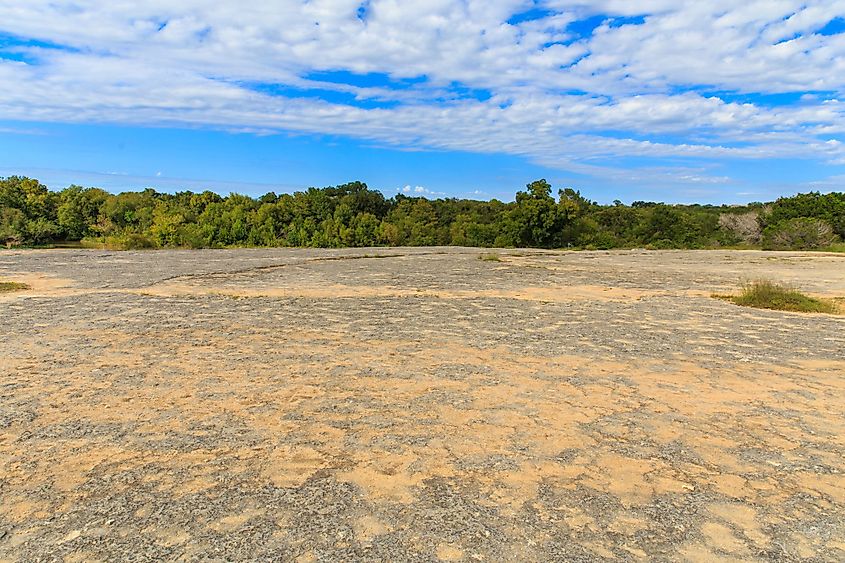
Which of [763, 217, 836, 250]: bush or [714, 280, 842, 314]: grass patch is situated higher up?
[763, 217, 836, 250]: bush

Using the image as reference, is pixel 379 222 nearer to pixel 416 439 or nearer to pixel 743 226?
pixel 743 226

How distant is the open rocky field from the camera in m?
2.90

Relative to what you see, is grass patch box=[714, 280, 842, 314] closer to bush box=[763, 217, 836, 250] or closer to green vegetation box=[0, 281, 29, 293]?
green vegetation box=[0, 281, 29, 293]

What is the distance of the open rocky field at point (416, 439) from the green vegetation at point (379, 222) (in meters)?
28.8

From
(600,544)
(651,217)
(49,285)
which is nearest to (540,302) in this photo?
(600,544)

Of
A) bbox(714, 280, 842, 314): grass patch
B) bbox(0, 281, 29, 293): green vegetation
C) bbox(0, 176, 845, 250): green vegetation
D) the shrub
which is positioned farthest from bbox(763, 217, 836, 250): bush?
bbox(0, 281, 29, 293): green vegetation

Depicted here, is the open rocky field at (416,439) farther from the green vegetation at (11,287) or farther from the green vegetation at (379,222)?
the green vegetation at (379,222)

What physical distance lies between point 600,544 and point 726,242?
162ft

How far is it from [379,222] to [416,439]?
1987 inches

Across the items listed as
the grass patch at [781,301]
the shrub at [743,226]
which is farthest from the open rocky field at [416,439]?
the shrub at [743,226]

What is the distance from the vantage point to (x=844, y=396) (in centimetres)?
537

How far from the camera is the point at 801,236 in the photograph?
38.6 metres

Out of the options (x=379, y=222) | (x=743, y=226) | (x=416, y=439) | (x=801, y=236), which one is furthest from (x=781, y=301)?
(x=379, y=222)

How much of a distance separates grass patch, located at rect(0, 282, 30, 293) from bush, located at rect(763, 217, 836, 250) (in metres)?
40.9
